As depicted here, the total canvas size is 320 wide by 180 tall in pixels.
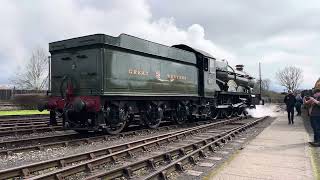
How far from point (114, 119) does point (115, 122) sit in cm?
11

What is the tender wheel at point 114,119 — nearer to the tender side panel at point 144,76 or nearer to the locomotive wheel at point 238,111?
the tender side panel at point 144,76

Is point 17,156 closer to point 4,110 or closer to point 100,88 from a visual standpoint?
point 100,88

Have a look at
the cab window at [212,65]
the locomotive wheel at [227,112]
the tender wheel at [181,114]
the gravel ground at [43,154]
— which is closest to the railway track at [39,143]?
the gravel ground at [43,154]

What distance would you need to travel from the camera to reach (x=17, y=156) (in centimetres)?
920

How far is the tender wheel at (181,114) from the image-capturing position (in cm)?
1791

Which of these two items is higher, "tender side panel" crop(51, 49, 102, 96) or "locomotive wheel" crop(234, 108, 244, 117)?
"tender side panel" crop(51, 49, 102, 96)

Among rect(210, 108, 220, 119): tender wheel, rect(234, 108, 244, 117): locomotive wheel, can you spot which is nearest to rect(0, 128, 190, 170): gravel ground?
rect(210, 108, 220, 119): tender wheel

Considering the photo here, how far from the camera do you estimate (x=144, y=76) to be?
14750 millimetres

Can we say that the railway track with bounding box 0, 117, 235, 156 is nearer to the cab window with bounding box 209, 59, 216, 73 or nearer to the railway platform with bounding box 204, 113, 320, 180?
the railway platform with bounding box 204, 113, 320, 180

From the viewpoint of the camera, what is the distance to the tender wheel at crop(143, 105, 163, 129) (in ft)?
50.8

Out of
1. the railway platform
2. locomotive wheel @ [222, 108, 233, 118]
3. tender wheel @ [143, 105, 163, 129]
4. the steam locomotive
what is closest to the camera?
the railway platform

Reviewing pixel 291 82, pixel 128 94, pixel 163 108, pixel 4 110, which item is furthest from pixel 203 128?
pixel 291 82

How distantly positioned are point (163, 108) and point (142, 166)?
8729mm

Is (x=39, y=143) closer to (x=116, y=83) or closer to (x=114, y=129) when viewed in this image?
(x=114, y=129)
